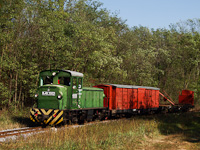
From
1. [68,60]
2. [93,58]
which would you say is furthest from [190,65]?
[68,60]

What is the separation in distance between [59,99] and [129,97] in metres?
9.86

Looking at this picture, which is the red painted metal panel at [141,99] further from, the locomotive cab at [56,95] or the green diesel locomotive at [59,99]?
the locomotive cab at [56,95]

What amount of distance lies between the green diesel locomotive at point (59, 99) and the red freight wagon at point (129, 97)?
13.0 ft

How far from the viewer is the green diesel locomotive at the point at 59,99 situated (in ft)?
49.3

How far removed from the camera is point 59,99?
49.3 feet

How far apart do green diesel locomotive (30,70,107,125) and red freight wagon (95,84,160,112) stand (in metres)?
3.95

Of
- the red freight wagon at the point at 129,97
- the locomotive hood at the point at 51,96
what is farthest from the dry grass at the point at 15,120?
the red freight wagon at the point at 129,97

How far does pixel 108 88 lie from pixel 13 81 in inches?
314

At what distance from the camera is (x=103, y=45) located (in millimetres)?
26172

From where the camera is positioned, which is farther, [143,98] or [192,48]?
[192,48]

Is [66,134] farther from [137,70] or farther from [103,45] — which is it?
[137,70]

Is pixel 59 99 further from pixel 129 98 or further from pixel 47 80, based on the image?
pixel 129 98

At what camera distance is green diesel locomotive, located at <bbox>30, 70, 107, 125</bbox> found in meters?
15.0

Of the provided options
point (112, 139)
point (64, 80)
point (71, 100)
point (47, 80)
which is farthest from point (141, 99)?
point (112, 139)
